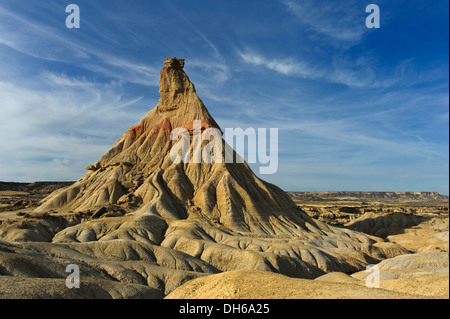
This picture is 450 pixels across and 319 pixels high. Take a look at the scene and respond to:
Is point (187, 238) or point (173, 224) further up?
point (173, 224)

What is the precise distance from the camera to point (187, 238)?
2078 inches

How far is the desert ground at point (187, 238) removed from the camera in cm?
2112

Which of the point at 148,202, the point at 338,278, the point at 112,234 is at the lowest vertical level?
the point at 338,278

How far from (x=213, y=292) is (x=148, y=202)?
5164 centimetres

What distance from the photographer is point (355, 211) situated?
13100 cm

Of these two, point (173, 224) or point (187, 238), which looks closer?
point (187, 238)

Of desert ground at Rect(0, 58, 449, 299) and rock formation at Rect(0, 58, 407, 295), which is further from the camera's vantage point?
rock formation at Rect(0, 58, 407, 295)

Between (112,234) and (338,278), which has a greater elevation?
(112,234)

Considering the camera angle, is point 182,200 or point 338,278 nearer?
point 338,278

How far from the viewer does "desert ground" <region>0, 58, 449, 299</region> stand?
21125mm
